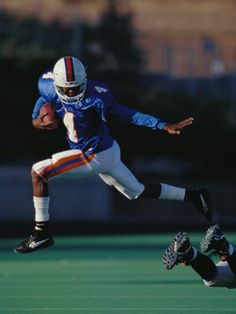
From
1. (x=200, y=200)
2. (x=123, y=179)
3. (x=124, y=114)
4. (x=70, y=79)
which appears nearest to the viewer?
(x=70, y=79)

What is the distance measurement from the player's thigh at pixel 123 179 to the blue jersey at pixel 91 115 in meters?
0.23

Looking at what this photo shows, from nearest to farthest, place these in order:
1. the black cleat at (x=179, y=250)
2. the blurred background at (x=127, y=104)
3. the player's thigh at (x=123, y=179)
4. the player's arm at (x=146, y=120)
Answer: the black cleat at (x=179, y=250), the player's arm at (x=146, y=120), the player's thigh at (x=123, y=179), the blurred background at (x=127, y=104)

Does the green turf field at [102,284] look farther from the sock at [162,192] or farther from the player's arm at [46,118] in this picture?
the player's arm at [46,118]

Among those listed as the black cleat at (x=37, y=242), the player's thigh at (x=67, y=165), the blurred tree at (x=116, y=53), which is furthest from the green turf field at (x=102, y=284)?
the blurred tree at (x=116, y=53)

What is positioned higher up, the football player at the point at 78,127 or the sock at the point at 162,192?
the football player at the point at 78,127

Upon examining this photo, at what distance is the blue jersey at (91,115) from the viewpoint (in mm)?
12180

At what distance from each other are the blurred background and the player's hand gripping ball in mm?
11312

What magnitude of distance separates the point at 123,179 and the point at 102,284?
172 centimetres

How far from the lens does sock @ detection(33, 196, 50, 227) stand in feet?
40.4

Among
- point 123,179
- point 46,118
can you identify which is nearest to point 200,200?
point 123,179

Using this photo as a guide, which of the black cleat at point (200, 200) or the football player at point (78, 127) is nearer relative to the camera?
the football player at point (78, 127)

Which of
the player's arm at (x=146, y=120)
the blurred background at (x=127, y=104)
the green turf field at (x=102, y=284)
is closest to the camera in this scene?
the green turf field at (x=102, y=284)

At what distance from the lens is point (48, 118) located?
12133 mm

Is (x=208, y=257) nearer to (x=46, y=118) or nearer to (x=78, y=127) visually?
(x=78, y=127)
